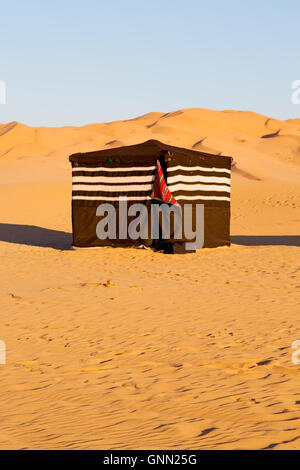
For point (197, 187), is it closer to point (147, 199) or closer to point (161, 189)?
point (161, 189)

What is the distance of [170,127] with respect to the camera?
55.8 meters

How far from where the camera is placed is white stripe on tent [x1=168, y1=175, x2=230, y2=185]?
1452 centimetres

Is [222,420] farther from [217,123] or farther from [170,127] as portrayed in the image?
[217,123]

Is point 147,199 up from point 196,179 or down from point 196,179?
down

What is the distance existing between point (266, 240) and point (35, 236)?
664 cm

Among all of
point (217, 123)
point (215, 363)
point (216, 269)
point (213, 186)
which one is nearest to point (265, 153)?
point (217, 123)

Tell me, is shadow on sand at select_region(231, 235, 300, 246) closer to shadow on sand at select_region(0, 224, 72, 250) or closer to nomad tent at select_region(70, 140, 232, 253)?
nomad tent at select_region(70, 140, 232, 253)

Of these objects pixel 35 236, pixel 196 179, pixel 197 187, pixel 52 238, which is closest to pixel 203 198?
pixel 197 187

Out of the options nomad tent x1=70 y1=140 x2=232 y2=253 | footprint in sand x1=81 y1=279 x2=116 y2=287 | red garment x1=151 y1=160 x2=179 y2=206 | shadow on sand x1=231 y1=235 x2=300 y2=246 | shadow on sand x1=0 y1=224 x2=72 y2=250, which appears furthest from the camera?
shadow on sand x1=0 y1=224 x2=72 y2=250

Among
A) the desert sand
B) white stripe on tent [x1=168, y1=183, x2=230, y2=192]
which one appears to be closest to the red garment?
white stripe on tent [x1=168, y1=183, x2=230, y2=192]

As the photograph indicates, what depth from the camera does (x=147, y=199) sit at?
47.8ft

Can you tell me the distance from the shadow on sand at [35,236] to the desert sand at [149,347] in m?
0.26

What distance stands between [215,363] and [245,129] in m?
63.0

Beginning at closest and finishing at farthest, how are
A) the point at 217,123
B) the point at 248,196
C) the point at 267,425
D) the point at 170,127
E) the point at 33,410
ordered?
the point at 267,425, the point at 33,410, the point at 248,196, the point at 170,127, the point at 217,123
